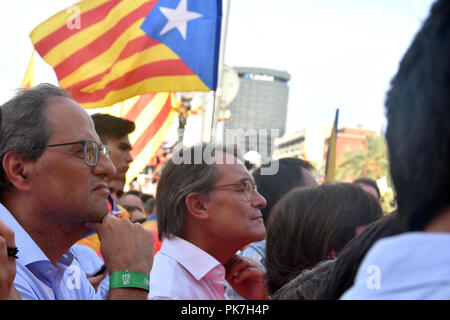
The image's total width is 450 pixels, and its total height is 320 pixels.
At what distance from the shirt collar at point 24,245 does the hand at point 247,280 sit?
3.75 feet

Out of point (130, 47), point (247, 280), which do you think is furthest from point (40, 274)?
point (130, 47)

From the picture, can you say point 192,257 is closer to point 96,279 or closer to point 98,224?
point 96,279

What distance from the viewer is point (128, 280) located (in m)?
2.25

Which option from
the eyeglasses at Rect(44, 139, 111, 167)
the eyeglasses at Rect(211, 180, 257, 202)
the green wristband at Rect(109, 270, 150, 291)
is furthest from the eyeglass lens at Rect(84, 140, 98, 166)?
the eyeglasses at Rect(211, 180, 257, 202)

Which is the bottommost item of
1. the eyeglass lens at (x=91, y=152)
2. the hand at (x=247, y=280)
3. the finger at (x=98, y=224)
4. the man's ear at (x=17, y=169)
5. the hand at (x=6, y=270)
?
the hand at (x=247, y=280)

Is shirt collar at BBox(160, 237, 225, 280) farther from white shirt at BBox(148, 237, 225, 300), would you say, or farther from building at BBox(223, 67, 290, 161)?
building at BBox(223, 67, 290, 161)

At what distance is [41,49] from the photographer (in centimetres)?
497

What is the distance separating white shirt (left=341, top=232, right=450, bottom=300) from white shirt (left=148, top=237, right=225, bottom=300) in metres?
1.96

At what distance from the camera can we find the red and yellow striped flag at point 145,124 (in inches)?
299

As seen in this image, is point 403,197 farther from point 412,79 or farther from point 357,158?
point 357,158

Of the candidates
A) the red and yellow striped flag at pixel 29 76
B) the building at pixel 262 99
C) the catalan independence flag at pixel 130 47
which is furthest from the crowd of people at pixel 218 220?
the building at pixel 262 99

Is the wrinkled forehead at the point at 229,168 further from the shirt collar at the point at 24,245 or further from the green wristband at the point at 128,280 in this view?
the shirt collar at the point at 24,245

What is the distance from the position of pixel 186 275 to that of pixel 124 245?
0.57 metres
